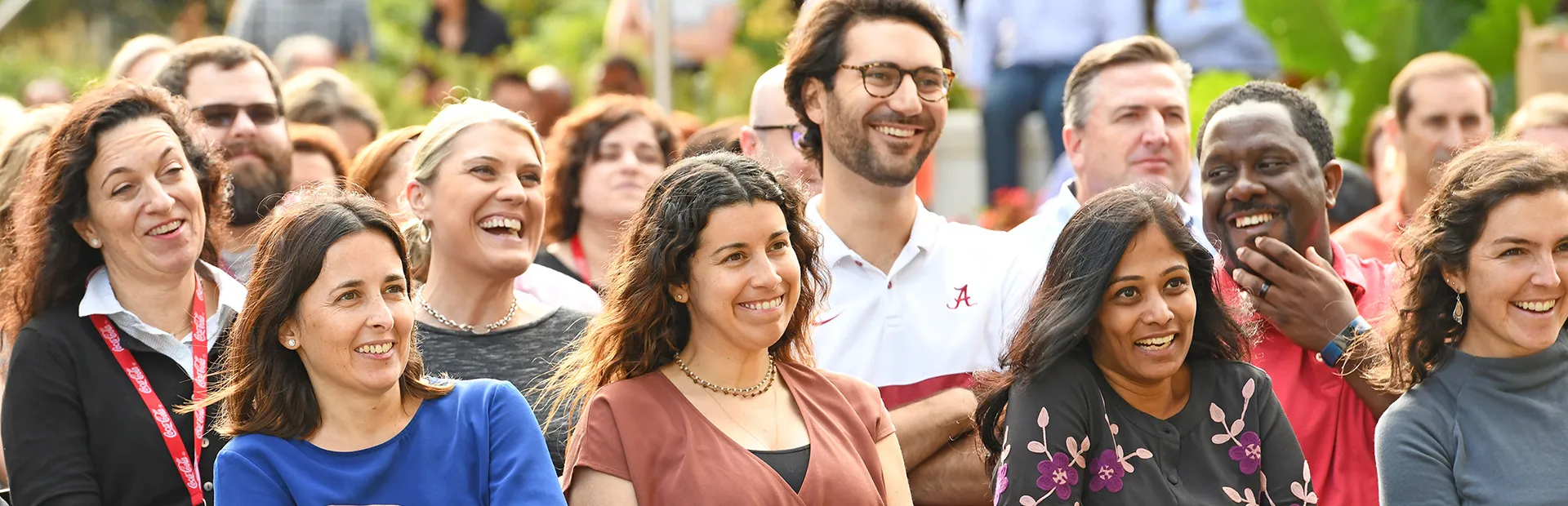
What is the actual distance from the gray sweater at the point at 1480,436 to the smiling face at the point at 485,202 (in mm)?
2353

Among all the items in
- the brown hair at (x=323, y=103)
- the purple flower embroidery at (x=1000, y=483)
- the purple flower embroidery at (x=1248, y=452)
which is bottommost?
the purple flower embroidery at (x=1000, y=483)

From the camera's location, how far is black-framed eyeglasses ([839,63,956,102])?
486 cm

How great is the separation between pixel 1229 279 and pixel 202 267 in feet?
9.26

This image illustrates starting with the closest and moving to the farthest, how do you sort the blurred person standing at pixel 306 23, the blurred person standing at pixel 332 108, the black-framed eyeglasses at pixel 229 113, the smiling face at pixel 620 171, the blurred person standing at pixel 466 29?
the black-framed eyeglasses at pixel 229 113 < the smiling face at pixel 620 171 < the blurred person standing at pixel 332 108 < the blurred person standing at pixel 306 23 < the blurred person standing at pixel 466 29

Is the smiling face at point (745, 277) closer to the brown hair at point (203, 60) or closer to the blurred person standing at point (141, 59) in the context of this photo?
the brown hair at point (203, 60)

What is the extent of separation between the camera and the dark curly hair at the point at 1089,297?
3.94 meters

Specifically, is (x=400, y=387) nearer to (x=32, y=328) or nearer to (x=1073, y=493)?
(x=32, y=328)

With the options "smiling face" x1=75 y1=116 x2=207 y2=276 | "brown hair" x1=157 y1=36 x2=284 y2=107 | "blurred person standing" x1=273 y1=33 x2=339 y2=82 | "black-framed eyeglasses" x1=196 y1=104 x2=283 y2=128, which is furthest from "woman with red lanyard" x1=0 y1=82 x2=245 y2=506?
"blurred person standing" x1=273 y1=33 x2=339 y2=82

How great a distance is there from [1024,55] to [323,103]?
136 inches

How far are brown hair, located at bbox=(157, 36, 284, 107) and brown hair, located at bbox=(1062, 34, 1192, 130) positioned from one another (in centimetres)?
283

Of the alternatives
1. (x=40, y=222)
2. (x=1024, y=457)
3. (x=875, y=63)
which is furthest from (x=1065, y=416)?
(x=40, y=222)

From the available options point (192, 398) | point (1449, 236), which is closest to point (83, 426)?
point (192, 398)

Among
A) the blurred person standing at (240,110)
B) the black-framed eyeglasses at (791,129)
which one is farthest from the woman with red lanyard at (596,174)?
the blurred person standing at (240,110)

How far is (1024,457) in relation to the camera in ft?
12.5
